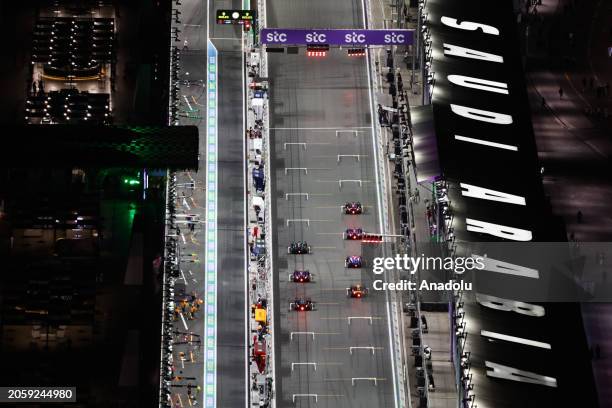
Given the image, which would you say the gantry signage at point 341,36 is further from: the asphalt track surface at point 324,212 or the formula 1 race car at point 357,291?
the formula 1 race car at point 357,291

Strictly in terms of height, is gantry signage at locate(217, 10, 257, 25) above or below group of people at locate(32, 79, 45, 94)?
above

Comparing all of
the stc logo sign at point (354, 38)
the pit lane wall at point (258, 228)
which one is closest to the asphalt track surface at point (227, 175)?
the pit lane wall at point (258, 228)

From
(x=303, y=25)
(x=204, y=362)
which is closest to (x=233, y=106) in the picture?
(x=303, y=25)

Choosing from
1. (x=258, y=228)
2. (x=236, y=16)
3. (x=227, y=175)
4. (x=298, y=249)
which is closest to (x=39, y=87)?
(x=236, y=16)

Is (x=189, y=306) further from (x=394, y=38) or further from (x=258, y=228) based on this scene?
(x=394, y=38)

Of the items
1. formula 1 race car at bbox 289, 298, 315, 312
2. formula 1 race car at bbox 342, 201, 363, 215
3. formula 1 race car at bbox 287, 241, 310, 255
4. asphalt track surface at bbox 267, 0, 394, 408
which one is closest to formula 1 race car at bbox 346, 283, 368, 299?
asphalt track surface at bbox 267, 0, 394, 408

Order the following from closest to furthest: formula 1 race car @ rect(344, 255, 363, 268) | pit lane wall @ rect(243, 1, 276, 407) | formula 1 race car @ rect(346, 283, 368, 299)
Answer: pit lane wall @ rect(243, 1, 276, 407)
formula 1 race car @ rect(346, 283, 368, 299)
formula 1 race car @ rect(344, 255, 363, 268)

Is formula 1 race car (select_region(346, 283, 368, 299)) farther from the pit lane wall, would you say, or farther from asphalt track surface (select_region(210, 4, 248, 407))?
asphalt track surface (select_region(210, 4, 248, 407))
